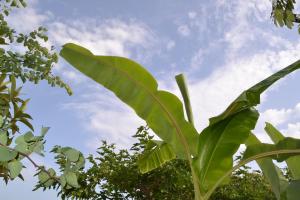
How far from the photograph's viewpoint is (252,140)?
481 cm

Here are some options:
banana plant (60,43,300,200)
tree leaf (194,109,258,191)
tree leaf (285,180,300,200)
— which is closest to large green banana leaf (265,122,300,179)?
banana plant (60,43,300,200)

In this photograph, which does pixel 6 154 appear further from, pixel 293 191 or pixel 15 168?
pixel 293 191

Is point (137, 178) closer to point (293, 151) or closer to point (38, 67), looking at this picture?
point (38, 67)

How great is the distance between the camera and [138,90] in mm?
3986

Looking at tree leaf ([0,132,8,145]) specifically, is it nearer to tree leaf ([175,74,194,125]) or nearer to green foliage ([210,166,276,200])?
tree leaf ([175,74,194,125])

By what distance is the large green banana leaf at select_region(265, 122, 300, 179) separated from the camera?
15.6ft

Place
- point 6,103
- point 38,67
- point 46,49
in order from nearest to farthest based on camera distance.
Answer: point 6,103, point 38,67, point 46,49

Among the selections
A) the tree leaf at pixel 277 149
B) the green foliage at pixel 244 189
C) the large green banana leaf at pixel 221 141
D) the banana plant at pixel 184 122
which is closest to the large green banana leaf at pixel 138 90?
the banana plant at pixel 184 122

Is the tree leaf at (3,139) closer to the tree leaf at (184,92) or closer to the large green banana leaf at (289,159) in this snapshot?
the tree leaf at (184,92)

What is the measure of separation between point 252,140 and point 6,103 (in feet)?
9.71

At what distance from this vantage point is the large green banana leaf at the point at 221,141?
3965 mm

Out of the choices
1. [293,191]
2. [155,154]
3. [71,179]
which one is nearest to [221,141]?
[293,191]

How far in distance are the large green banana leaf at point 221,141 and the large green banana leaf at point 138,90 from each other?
0.16 m

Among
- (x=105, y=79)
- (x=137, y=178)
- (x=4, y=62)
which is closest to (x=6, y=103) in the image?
(x=105, y=79)
